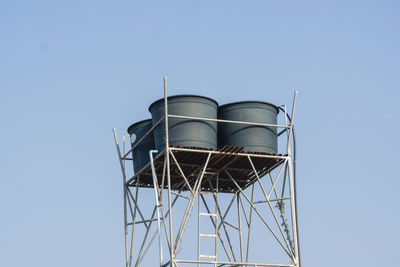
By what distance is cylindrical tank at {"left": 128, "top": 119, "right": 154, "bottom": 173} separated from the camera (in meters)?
34.4

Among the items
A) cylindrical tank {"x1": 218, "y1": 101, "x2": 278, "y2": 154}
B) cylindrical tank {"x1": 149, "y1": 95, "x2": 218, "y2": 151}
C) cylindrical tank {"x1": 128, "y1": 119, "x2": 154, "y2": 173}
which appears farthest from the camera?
cylindrical tank {"x1": 128, "y1": 119, "x2": 154, "y2": 173}

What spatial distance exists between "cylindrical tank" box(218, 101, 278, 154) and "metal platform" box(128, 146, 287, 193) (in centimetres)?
46

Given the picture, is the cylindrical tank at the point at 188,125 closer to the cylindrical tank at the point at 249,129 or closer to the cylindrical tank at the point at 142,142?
the cylindrical tank at the point at 249,129

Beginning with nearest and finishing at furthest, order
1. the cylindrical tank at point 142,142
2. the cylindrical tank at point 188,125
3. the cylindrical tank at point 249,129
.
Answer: the cylindrical tank at point 188,125
the cylindrical tank at point 249,129
the cylindrical tank at point 142,142

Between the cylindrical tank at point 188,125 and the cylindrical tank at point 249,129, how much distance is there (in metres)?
0.78

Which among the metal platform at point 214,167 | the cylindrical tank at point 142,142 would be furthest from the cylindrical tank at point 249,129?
the cylindrical tank at point 142,142

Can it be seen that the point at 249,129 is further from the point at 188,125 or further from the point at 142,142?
the point at 142,142

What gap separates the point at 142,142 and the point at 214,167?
3366mm

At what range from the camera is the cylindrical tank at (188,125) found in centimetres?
3189

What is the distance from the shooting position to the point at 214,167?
34.2 metres

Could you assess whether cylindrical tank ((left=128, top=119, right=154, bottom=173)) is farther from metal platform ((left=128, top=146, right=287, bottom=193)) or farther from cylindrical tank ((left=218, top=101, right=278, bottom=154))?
cylindrical tank ((left=218, top=101, right=278, bottom=154))

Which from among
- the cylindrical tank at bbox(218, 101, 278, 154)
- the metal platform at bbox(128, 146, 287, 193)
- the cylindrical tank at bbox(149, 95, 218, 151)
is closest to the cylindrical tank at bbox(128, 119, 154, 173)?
the metal platform at bbox(128, 146, 287, 193)

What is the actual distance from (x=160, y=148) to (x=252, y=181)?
5573mm

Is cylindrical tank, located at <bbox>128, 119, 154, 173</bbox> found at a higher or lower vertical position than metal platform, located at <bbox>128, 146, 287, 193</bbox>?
higher
